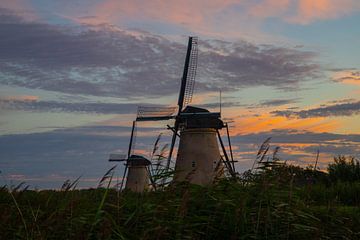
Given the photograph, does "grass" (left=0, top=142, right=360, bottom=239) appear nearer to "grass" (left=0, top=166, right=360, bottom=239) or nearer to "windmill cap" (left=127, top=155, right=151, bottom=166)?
"grass" (left=0, top=166, right=360, bottom=239)

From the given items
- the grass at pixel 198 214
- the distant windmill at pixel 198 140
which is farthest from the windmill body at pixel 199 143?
the grass at pixel 198 214

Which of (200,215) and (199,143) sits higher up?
(199,143)

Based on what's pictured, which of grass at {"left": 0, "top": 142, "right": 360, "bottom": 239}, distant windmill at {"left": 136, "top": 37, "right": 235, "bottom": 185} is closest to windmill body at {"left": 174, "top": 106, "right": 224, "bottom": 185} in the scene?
distant windmill at {"left": 136, "top": 37, "right": 235, "bottom": 185}

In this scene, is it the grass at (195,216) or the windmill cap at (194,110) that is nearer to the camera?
the grass at (195,216)

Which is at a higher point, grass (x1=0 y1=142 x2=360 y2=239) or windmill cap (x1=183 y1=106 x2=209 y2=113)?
windmill cap (x1=183 y1=106 x2=209 y2=113)

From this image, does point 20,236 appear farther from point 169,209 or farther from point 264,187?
point 264,187

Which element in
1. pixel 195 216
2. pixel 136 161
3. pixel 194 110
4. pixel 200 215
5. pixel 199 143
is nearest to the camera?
pixel 195 216

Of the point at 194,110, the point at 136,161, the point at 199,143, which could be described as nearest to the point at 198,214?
the point at 199,143

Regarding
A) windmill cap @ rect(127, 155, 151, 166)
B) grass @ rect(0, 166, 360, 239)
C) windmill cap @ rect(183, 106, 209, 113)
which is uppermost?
windmill cap @ rect(183, 106, 209, 113)

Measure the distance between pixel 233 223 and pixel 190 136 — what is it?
24433 mm

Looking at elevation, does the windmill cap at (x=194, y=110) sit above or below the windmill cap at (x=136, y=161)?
above

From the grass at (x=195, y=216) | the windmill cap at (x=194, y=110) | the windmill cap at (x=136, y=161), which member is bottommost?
the windmill cap at (x=136, y=161)

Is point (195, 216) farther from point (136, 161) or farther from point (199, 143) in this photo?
point (136, 161)

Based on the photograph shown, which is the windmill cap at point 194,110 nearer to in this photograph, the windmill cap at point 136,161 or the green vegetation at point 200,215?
the windmill cap at point 136,161
